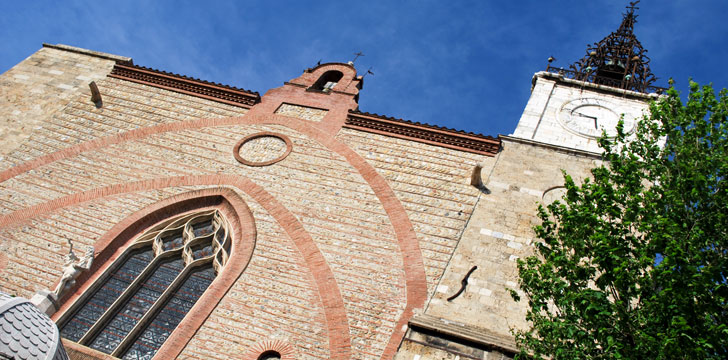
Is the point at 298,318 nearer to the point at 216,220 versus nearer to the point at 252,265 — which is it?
the point at 252,265

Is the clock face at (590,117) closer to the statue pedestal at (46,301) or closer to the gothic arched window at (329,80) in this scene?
the gothic arched window at (329,80)

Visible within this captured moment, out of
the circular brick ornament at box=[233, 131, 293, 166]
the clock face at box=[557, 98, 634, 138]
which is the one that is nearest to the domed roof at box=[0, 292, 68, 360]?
the circular brick ornament at box=[233, 131, 293, 166]

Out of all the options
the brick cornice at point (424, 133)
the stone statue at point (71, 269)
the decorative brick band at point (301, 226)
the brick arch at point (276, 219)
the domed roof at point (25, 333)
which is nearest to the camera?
the domed roof at point (25, 333)

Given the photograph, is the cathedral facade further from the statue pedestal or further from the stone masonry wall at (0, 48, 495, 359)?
the statue pedestal

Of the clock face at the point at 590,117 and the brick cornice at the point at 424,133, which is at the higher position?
the clock face at the point at 590,117

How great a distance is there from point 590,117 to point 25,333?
1160cm

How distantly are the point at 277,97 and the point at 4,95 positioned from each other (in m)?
5.48

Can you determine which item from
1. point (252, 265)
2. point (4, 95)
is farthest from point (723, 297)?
point (4, 95)

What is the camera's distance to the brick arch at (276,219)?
9.20m

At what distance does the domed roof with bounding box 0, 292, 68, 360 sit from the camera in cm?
522

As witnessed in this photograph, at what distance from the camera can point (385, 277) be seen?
395 inches

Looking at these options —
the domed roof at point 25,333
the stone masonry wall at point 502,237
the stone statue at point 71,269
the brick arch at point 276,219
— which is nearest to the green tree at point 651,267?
the stone masonry wall at point 502,237

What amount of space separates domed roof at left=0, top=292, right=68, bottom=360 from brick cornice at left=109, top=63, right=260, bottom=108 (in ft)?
27.6

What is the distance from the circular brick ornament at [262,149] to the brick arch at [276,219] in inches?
23.1
